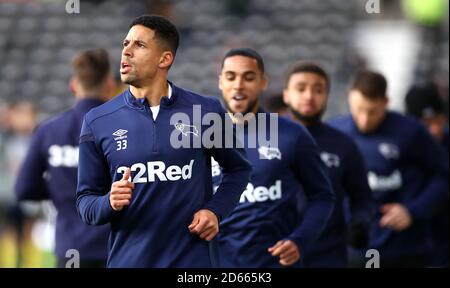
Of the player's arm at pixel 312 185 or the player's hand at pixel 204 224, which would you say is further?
the player's arm at pixel 312 185

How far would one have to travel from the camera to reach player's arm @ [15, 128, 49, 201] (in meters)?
7.17

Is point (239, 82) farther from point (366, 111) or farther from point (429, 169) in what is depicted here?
point (429, 169)

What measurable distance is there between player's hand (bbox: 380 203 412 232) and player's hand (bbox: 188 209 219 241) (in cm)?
322

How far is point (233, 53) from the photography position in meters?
6.04

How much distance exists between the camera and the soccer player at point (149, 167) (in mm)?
4734

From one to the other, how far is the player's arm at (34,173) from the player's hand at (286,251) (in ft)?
6.87

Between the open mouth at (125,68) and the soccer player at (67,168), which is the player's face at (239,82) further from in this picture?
the soccer player at (67,168)

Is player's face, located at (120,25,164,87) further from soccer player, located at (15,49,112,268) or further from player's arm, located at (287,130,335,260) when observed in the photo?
soccer player, located at (15,49,112,268)

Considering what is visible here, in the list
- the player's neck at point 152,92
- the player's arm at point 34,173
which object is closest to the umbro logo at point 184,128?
the player's neck at point 152,92

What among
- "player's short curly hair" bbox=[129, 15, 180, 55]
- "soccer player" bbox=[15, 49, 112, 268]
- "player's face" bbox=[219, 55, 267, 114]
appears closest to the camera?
"player's short curly hair" bbox=[129, 15, 180, 55]

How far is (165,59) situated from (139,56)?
146 millimetres

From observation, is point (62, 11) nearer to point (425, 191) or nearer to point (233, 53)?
point (425, 191)

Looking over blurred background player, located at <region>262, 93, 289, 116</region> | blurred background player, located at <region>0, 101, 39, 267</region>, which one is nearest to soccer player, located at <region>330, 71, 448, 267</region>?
blurred background player, located at <region>262, 93, 289, 116</region>

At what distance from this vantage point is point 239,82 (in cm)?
595
